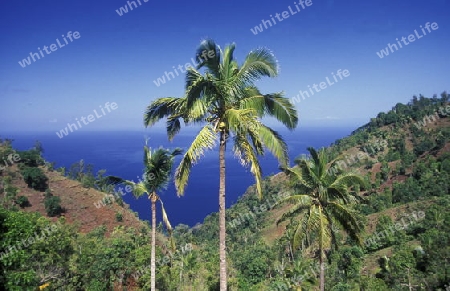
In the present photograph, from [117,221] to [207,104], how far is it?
4168 centimetres

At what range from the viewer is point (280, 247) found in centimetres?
4091

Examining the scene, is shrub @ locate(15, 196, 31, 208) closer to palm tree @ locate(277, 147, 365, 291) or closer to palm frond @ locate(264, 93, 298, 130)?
palm tree @ locate(277, 147, 365, 291)

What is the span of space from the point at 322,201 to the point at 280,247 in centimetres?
3272

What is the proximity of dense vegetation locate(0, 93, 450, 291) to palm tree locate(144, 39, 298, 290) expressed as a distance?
14.6ft

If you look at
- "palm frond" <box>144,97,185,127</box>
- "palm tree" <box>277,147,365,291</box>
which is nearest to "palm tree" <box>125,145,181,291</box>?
"palm frond" <box>144,97,185,127</box>

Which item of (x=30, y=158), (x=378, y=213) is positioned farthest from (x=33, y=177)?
(x=378, y=213)

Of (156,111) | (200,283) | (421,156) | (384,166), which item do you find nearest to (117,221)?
(200,283)

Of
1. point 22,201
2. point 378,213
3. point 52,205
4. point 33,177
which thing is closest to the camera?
point 22,201

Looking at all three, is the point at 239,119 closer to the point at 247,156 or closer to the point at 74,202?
the point at 247,156

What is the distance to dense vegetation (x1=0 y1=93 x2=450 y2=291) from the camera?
12836mm

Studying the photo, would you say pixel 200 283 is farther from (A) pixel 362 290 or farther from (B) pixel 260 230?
(B) pixel 260 230

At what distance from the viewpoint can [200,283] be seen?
2075cm

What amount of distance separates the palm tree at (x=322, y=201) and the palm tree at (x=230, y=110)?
12.2 ft

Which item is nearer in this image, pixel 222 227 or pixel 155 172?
pixel 222 227
